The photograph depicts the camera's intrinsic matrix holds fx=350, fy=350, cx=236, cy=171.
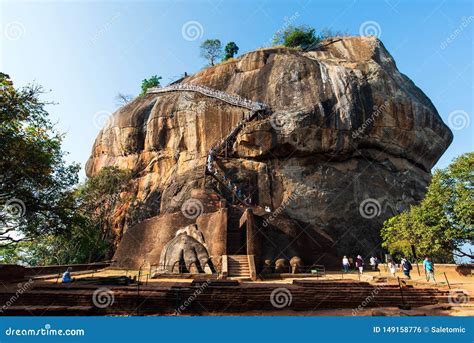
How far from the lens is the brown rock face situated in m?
27.4

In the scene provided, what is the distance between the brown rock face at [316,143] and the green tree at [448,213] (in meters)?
10.0

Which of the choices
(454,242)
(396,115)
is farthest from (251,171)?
(454,242)

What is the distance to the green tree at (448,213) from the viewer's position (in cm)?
1459

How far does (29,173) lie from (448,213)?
17336 millimetres

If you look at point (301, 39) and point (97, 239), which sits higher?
point (301, 39)

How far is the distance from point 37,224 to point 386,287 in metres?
13.3

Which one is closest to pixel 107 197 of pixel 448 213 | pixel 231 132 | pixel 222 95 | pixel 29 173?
pixel 231 132

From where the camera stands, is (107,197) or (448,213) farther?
(107,197)

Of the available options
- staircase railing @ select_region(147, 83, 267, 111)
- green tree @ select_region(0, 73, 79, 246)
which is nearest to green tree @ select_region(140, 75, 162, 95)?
staircase railing @ select_region(147, 83, 267, 111)

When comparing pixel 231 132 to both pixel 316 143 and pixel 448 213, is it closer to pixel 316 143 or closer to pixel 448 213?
pixel 316 143

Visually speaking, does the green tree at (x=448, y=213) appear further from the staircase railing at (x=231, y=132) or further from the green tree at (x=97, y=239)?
the green tree at (x=97, y=239)

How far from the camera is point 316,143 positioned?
1102 inches

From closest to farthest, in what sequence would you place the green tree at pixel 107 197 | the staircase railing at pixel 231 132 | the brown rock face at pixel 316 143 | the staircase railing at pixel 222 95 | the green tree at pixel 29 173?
the green tree at pixel 29 173 → the staircase railing at pixel 231 132 → the brown rock face at pixel 316 143 → the staircase railing at pixel 222 95 → the green tree at pixel 107 197

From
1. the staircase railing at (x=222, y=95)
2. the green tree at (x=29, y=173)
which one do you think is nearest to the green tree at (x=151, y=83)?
the staircase railing at (x=222, y=95)
